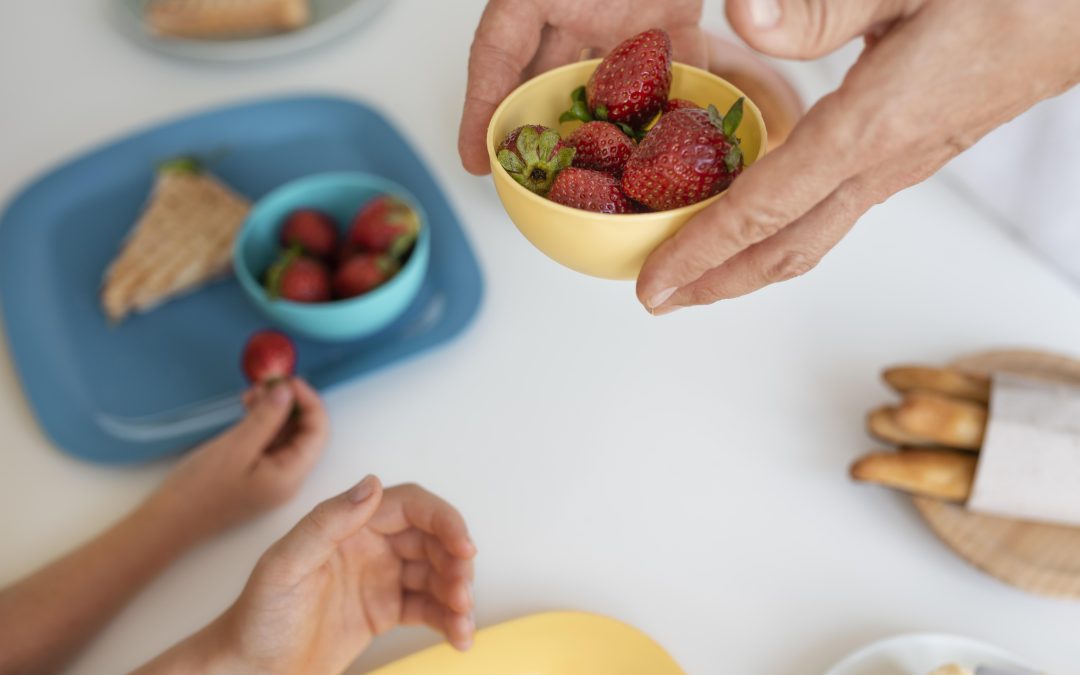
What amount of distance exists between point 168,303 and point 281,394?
0.92 ft

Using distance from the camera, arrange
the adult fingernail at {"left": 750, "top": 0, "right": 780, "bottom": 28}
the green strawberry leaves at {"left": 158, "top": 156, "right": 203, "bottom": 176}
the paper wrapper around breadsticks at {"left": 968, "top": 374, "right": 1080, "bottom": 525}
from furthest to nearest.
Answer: the green strawberry leaves at {"left": 158, "top": 156, "right": 203, "bottom": 176} → the paper wrapper around breadsticks at {"left": 968, "top": 374, "right": 1080, "bottom": 525} → the adult fingernail at {"left": 750, "top": 0, "right": 780, "bottom": 28}

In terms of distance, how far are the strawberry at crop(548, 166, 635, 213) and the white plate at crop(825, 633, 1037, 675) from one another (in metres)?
0.47

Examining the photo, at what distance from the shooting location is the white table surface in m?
0.82

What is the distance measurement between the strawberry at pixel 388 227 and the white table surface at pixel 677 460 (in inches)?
4.5

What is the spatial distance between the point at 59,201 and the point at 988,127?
1.15 metres

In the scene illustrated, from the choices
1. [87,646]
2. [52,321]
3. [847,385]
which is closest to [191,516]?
[87,646]

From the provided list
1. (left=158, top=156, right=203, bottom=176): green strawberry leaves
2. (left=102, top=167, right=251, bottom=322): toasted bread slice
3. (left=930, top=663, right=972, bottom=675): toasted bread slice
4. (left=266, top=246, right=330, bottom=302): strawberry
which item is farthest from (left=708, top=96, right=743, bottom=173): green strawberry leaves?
(left=158, top=156, right=203, bottom=176): green strawberry leaves

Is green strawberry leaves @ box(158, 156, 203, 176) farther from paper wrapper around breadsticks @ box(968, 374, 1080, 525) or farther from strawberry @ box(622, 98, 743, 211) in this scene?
paper wrapper around breadsticks @ box(968, 374, 1080, 525)

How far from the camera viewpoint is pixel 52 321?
1054 mm

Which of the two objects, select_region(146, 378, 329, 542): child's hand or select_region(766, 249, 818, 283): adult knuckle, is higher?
select_region(766, 249, 818, 283): adult knuckle

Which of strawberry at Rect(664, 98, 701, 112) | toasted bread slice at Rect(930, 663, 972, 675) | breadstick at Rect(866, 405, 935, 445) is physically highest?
strawberry at Rect(664, 98, 701, 112)

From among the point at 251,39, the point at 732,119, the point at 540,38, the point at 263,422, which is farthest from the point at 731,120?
the point at 251,39

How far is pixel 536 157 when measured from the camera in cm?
59

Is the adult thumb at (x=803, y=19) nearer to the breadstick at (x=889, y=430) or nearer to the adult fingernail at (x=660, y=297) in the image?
the adult fingernail at (x=660, y=297)
